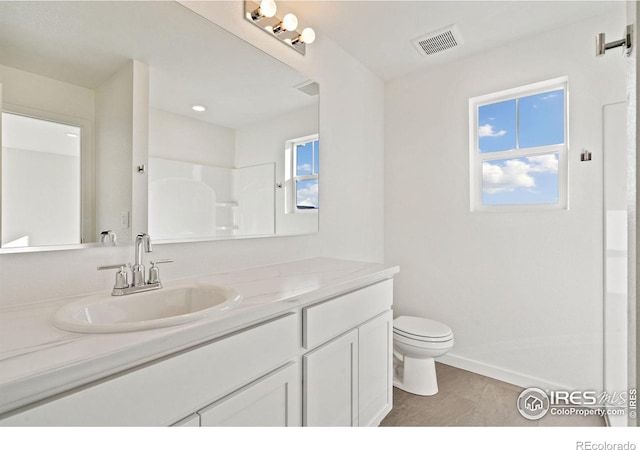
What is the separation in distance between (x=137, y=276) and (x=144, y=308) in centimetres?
12

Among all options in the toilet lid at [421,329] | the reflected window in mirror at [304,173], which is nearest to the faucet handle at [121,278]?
the reflected window in mirror at [304,173]

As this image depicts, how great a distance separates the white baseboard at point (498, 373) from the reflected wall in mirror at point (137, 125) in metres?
1.77

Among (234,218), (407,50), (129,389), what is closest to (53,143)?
(234,218)

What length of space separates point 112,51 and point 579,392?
3055 mm

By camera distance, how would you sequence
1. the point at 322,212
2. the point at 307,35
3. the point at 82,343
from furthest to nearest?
the point at 322,212 < the point at 307,35 < the point at 82,343

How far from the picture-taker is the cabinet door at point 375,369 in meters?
1.36

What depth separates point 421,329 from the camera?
1.92 meters

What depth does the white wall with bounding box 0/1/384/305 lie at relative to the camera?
94cm

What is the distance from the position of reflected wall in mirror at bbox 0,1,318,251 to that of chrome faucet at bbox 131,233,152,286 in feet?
0.29

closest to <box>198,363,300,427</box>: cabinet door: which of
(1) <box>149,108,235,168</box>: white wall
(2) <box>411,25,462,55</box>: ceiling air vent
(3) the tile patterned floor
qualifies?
(3) the tile patterned floor

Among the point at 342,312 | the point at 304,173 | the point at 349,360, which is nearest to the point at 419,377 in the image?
the point at 349,360

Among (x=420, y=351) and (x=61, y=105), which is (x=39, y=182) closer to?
(x=61, y=105)

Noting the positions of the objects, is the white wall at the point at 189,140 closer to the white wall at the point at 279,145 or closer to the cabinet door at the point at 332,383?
the white wall at the point at 279,145

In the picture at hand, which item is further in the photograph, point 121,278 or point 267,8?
point 267,8
